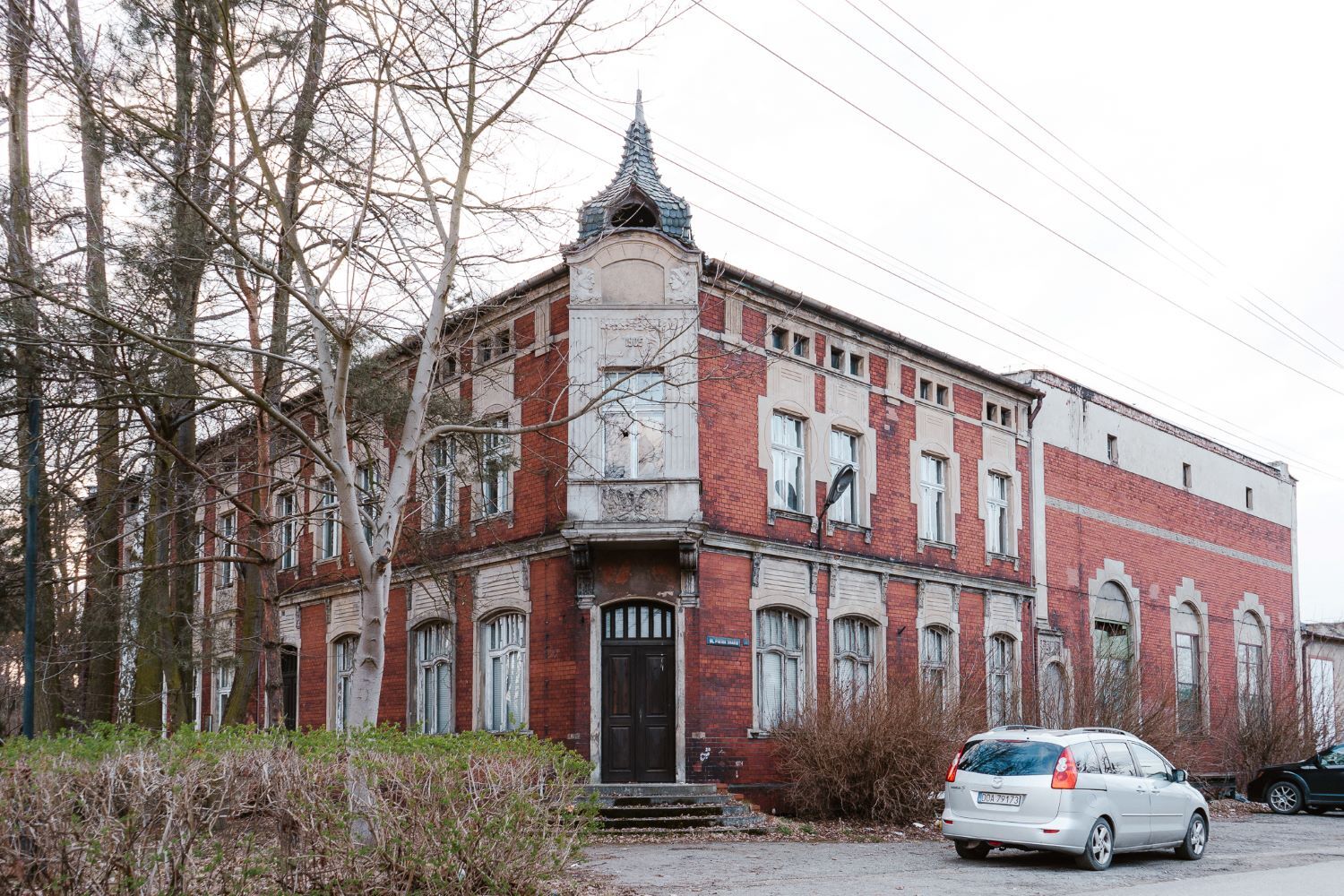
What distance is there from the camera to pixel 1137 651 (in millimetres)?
31688

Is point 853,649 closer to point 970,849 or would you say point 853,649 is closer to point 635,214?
point 970,849

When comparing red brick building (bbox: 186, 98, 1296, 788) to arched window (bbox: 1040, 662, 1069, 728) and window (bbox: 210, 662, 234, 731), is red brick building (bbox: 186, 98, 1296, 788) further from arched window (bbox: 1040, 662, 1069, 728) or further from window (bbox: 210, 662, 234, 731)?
window (bbox: 210, 662, 234, 731)

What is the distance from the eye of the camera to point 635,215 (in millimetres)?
21969

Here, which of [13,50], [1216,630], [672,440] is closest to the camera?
[13,50]

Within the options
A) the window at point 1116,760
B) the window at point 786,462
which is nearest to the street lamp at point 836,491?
the window at point 786,462

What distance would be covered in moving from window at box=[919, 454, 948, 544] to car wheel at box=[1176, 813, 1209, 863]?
9.94 meters

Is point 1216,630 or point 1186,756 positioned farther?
point 1216,630

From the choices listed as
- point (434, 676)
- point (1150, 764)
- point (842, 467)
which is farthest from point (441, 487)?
point (1150, 764)

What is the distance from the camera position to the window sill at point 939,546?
2603cm

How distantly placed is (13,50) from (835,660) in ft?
53.4

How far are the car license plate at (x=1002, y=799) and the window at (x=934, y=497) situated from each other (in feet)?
36.5

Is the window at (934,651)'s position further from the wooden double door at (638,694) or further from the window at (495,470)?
the window at (495,470)

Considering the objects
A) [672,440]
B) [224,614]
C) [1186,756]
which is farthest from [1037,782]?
[224,614]

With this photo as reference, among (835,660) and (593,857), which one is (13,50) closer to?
(593,857)
